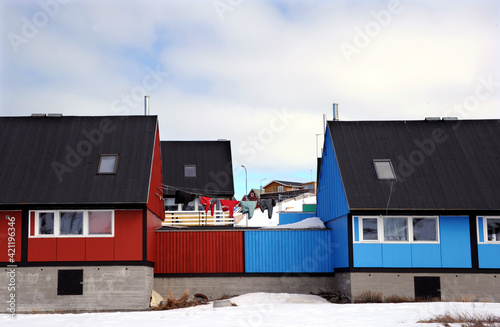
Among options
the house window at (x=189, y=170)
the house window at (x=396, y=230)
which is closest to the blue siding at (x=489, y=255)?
the house window at (x=396, y=230)

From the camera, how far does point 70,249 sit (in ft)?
83.3

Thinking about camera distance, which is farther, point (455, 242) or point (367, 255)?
point (455, 242)

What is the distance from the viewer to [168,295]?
2750cm

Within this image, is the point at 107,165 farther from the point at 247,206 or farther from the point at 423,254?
the point at 423,254

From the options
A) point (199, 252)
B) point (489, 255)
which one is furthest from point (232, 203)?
point (489, 255)

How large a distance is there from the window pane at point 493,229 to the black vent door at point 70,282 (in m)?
17.9

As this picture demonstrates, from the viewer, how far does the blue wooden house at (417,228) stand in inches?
991

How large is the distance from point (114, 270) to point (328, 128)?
1236 centimetres

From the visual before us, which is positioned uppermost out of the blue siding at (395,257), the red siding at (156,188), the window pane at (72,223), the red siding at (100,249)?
the red siding at (156,188)

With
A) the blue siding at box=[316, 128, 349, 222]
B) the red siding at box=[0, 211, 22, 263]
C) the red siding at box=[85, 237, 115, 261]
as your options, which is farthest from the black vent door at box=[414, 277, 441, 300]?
the red siding at box=[0, 211, 22, 263]

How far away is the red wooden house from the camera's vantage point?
985 inches

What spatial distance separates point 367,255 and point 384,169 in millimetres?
4363

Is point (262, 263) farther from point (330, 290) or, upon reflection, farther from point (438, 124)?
point (438, 124)

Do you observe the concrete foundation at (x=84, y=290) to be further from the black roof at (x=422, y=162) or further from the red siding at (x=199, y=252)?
the black roof at (x=422, y=162)
